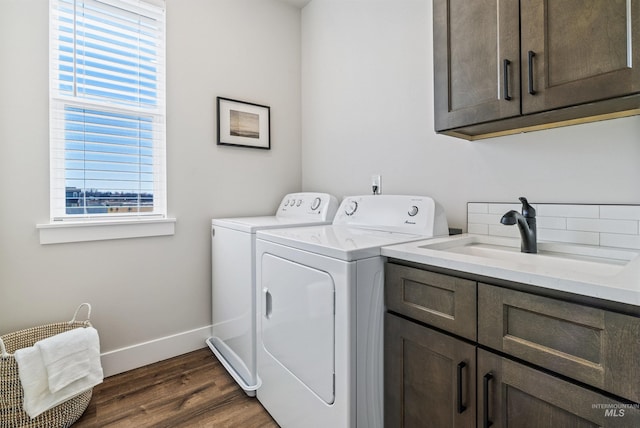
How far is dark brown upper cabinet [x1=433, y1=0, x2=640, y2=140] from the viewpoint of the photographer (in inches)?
34.9

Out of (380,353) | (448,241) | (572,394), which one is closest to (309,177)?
(448,241)

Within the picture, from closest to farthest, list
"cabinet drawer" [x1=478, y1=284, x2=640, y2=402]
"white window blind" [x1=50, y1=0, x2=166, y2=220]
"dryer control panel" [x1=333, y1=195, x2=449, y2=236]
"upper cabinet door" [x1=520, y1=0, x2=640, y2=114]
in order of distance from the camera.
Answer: "cabinet drawer" [x1=478, y1=284, x2=640, y2=402]
"upper cabinet door" [x1=520, y1=0, x2=640, y2=114]
"dryer control panel" [x1=333, y1=195, x2=449, y2=236]
"white window blind" [x1=50, y1=0, x2=166, y2=220]

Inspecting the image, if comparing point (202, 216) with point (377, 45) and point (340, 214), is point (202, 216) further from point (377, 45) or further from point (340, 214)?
point (377, 45)

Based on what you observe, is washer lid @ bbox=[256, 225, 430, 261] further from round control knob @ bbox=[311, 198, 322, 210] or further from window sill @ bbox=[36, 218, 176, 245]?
window sill @ bbox=[36, 218, 176, 245]

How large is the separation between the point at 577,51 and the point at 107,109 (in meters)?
2.34

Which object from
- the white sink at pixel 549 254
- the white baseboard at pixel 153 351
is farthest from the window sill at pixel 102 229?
the white sink at pixel 549 254

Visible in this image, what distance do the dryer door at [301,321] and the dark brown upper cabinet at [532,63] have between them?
0.88 meters

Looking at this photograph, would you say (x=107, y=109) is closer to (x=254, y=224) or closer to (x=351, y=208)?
(x=254, y=224)

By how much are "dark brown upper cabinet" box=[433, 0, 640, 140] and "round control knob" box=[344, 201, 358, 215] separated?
70 centimetres

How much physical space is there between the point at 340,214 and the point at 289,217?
0.54 metres

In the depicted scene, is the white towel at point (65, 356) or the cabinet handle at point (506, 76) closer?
the cabinet handle at point (506, 76)

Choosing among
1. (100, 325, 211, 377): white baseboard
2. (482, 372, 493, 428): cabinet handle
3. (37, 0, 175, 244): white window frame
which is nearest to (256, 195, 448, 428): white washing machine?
(482, 372, 493, 428): cabinet handle

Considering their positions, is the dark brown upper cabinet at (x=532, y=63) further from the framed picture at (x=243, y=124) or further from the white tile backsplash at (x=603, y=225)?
the framed picture at (x=243, y=124)

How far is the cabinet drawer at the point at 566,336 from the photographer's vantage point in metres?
0.66
